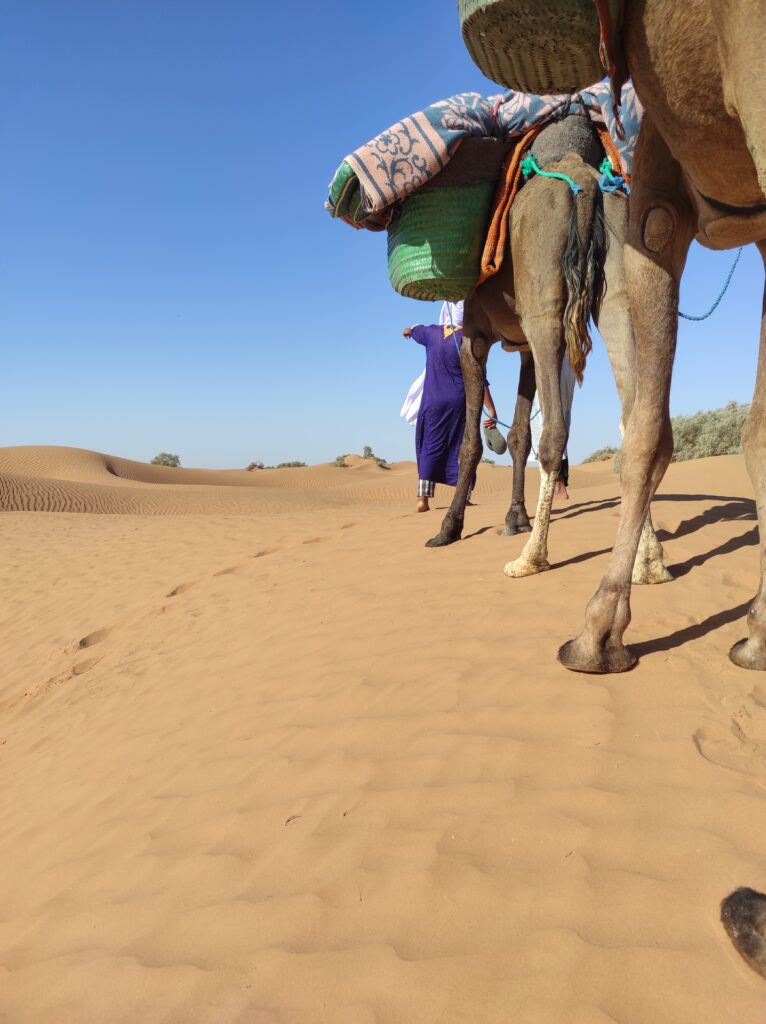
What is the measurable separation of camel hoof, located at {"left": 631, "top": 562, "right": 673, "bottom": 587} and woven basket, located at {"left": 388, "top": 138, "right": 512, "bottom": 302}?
211 centimetres

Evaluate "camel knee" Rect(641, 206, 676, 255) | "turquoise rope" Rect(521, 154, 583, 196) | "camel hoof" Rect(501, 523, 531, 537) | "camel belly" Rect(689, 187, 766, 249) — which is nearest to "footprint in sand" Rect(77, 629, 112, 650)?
"camel hoof" Rect(501, 523, 531, 537)

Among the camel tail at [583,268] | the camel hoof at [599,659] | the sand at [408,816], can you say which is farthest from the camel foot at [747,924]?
the camel tail at [583,268]

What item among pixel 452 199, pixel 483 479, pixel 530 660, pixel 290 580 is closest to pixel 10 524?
pixel 290 580

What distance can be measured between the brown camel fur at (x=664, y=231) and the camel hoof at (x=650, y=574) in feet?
3.39

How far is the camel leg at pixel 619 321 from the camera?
372cm

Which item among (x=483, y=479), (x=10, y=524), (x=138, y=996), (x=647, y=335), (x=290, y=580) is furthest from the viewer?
(x=483, y=479)

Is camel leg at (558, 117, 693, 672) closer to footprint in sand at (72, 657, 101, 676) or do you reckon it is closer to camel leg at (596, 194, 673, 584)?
camel leg at (596, 194, 673, 584)

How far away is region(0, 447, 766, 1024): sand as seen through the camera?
140 cm

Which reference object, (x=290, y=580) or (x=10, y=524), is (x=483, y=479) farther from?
(x=290, y=580)

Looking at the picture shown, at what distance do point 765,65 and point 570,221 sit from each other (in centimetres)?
274

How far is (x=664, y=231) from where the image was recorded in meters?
2.37

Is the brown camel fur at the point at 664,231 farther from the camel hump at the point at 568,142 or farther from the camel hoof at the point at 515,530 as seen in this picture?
the camel hoof at the point at 515,530

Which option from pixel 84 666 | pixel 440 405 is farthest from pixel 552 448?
pixel 440 405

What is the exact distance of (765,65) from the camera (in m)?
1.35
